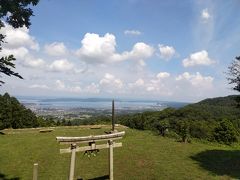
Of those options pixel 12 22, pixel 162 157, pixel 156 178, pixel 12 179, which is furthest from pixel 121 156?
pixel 12 22

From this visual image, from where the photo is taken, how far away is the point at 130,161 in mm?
20781

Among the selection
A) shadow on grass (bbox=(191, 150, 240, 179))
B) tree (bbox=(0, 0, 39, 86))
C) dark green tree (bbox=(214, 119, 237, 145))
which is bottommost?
dark green tree (bbox=(214, 119, 237, 145))

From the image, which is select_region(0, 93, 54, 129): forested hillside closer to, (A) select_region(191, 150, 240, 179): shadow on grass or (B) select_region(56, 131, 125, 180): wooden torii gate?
(A) select_region(191, 150, 240, 179): shadow on grass

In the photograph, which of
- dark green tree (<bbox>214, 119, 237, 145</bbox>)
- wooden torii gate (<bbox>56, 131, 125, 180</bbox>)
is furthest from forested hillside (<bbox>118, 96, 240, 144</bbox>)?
wooden torii gate (<bbox>56, 131, 125, 180</bbox>)

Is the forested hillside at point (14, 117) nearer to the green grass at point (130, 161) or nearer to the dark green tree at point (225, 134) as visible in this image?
the green grass at point (130, 161)

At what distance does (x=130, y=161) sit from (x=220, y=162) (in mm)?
6777

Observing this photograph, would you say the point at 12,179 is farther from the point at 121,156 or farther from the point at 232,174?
the point at 232,174

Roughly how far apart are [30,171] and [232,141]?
44.7m

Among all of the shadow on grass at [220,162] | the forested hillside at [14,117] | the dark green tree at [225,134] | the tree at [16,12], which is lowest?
the dark green tree at [225,134]

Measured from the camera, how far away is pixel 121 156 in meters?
22.0

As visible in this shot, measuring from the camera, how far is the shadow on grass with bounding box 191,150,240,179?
19627 mm

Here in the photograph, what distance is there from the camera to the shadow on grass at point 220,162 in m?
19.6

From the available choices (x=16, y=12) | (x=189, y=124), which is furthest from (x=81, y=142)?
(x=189, y=124)

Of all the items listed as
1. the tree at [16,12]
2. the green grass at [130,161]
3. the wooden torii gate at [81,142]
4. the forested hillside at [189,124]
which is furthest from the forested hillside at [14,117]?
the tree at [16,12]
